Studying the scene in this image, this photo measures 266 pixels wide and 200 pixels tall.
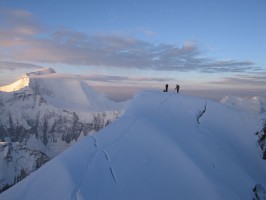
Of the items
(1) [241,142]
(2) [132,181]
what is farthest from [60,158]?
(1) [241,142]

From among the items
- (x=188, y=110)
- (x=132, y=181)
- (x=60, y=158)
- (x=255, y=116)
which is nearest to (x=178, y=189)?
(x=132, y=181)

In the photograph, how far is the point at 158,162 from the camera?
39.4 feet

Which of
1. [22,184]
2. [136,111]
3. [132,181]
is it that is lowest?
[22,184]

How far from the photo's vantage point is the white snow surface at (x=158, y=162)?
10.5 meters

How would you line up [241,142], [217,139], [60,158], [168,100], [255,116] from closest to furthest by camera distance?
[60,158] < [217,139] < [241,142] < [168,100] < [255,116]

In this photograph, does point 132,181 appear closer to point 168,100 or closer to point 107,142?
point 107,142

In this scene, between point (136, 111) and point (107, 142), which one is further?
point (136, 111)

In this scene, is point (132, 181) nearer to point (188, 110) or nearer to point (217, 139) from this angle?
point (217, 139)

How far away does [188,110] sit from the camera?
17.4 metres

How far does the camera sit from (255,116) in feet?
66.0

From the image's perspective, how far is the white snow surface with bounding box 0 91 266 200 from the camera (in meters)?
10.5

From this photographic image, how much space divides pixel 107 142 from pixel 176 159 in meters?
3.16

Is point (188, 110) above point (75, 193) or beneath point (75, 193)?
above

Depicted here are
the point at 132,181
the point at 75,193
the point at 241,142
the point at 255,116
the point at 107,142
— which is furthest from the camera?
the point at 255,116
